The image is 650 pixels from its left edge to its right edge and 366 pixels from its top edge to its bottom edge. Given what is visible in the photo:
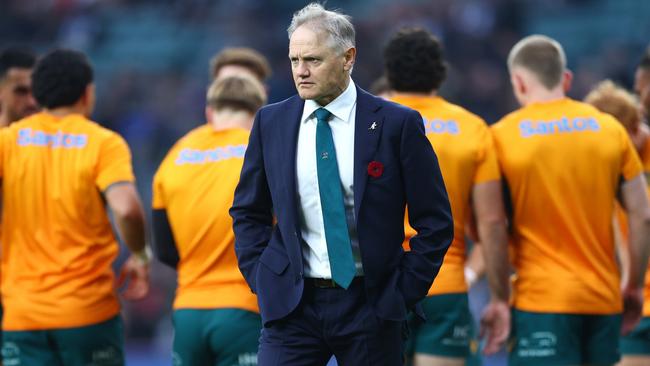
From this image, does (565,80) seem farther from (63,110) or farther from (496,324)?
(63,110)

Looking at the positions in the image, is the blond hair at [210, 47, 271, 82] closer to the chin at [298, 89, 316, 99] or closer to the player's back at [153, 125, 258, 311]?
the player's back at [153, 125, 258, 311]

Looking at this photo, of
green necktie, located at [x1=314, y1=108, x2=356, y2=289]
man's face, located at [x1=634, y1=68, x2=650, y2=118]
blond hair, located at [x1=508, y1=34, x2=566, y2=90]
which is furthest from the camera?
man's face, located at [x1=634, y1=68, x2=650, y2=118]

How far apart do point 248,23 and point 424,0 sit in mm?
2714

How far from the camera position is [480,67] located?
1541 centimetres

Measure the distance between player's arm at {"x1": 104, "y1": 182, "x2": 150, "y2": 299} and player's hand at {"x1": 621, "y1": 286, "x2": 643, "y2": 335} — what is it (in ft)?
→ 9.26

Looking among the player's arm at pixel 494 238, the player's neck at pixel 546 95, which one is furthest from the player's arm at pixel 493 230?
the player's neck at pixel 546 95

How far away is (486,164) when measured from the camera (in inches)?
252

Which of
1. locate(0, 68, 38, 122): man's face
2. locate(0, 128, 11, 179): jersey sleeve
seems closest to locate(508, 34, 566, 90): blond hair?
locate(0, 128, 11, 179): jersey sleeve

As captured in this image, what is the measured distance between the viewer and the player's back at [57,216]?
6.57 meters

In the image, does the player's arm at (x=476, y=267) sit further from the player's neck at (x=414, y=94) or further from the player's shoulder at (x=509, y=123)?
the player's neck at (x=414, y=94)

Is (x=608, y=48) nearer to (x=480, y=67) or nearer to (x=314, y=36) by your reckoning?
(x=480, y=67)

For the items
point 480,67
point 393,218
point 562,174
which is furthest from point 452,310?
point 480,67

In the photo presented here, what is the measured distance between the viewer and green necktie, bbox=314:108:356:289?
4.53 metres

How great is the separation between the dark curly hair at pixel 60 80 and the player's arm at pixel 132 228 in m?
0.66
